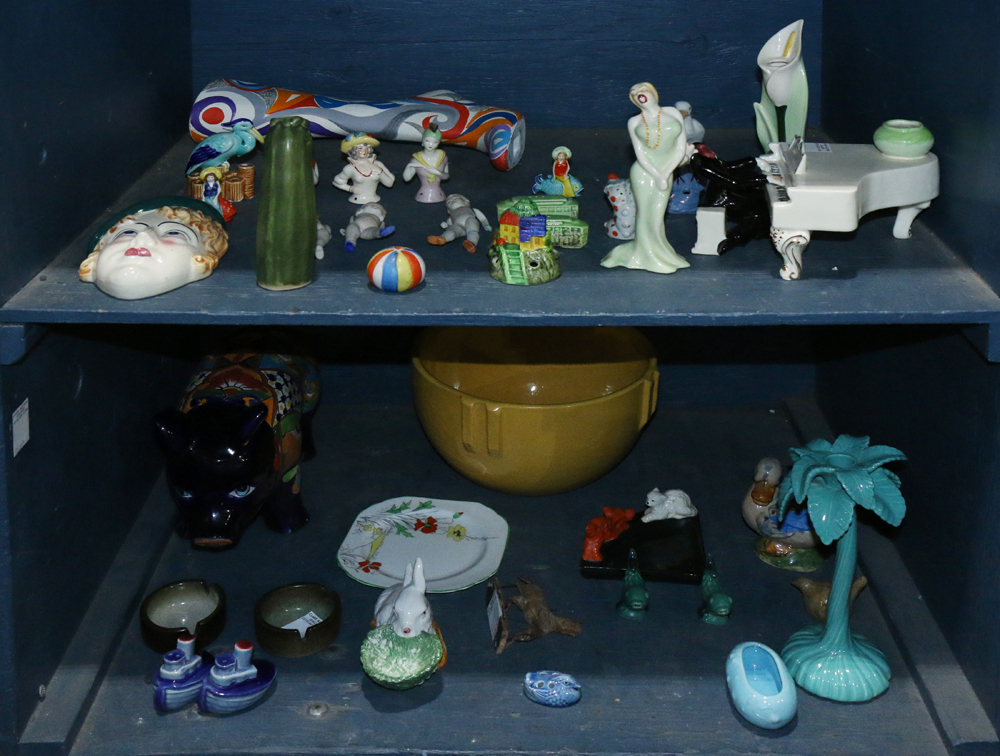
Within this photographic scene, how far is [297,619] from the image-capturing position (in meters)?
1.36

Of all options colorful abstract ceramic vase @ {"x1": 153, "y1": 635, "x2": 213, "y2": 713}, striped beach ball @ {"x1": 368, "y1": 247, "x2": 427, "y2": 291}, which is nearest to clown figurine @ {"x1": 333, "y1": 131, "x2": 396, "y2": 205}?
striped beach ball @ {"x1": 368, "y1": 247, "x2": 427, "y2": 291}

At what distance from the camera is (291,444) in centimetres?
146

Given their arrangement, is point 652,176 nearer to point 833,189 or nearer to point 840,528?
point 833,189

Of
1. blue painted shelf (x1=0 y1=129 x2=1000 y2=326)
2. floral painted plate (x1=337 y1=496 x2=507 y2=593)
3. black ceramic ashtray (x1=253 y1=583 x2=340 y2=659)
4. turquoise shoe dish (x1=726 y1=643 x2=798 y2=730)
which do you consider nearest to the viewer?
blue painted shelf (x1=0 y1=129 x2=1000 y2=326)

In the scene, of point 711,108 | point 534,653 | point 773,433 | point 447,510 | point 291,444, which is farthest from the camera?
point 773,433

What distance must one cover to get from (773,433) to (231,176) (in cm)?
94

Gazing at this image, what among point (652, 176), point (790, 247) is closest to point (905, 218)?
point (790, 247)

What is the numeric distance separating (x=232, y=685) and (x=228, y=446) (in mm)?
268

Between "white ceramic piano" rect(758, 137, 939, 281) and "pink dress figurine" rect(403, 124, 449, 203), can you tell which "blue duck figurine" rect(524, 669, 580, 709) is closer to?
"white ceramic piano" rect(758, 137, 939, 281)

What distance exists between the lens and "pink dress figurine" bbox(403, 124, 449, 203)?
1.39 metres

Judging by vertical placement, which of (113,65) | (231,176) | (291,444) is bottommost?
(291,444)

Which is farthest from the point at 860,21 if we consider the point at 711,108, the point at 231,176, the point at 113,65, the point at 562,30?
the point at 113,65

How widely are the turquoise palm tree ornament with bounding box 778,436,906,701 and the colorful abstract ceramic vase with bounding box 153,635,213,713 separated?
66 cm

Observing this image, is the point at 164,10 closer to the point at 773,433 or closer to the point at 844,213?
the point at 844,213
